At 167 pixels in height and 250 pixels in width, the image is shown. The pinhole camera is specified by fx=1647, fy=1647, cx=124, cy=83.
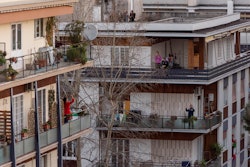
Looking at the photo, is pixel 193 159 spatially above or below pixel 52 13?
below

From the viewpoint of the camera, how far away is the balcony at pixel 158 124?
296 feet

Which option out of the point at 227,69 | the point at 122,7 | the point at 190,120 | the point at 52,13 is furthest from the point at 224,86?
the point at 52,13

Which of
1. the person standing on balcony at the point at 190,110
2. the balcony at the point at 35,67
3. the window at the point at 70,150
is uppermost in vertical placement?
the balcony at the point at 35,67

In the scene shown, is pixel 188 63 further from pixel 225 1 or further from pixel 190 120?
pixel 225 1

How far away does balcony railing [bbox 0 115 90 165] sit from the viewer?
59647 millimetres

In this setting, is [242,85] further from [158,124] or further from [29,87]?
[29,87]

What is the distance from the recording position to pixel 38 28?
66.6m

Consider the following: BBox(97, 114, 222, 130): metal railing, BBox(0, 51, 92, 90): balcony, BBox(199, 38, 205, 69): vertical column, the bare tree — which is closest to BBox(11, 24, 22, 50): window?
BBox(0, 51, 92, 90): balcony

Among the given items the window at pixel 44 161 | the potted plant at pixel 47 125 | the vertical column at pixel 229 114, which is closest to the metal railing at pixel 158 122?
the vertical column at pixel 229 114

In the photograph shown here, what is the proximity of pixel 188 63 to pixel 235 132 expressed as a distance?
331 inches

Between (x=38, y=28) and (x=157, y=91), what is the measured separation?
26246 mm

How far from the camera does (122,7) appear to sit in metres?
120

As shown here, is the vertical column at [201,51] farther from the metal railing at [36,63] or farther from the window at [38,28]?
the metal railing at [36,63]

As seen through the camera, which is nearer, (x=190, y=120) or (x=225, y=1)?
(x=190, y=120)
